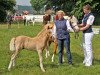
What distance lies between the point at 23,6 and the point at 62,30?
125 m

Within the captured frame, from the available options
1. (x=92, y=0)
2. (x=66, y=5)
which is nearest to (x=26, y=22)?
(x=92, y=0)

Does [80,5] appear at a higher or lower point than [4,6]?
higher

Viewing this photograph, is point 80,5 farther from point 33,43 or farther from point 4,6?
point 33,43

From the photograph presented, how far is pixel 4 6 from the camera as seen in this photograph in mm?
63469

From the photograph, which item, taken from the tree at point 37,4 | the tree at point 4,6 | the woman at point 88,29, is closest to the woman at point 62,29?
the woman at point 88,29

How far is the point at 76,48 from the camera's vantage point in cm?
2370

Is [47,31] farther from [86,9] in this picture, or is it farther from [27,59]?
[27,59]

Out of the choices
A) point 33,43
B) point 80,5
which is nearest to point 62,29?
point 33,43

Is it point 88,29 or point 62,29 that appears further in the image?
point 62,29

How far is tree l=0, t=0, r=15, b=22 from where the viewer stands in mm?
62312

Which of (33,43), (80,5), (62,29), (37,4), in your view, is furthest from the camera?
(37,4)

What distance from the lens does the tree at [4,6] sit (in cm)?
6231

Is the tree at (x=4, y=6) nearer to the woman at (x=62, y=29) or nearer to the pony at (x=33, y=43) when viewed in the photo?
the woman at (x=62, y=29)

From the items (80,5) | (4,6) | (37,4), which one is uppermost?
(80,5)
